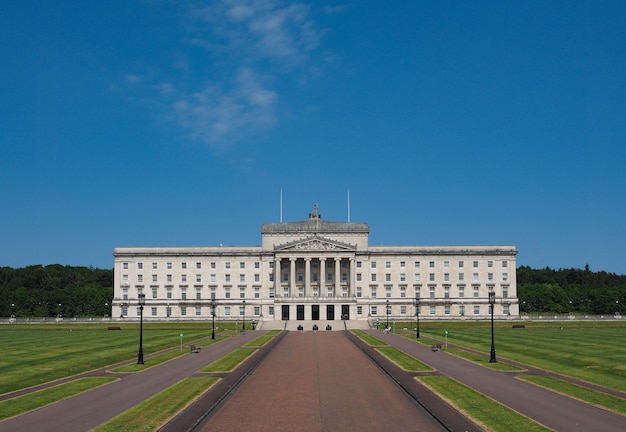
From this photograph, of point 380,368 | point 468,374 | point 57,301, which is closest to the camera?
point 468,374

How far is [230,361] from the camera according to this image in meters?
54.7

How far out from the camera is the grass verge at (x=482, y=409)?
2744 cm

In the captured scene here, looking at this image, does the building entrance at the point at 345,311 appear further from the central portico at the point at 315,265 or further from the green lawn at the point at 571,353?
the green lawn at the point at 571,353

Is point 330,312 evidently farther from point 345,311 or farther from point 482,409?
point 482,409

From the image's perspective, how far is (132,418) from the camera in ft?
97.2

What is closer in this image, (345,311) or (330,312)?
(330,312)

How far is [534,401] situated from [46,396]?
27.5 m

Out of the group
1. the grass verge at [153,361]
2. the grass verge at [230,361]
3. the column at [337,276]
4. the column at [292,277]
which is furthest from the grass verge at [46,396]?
the column at [337,276]

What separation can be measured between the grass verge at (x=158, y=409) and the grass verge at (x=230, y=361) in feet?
23.0

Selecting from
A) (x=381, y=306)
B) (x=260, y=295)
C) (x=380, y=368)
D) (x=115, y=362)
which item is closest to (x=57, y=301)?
(x=260, y=295)

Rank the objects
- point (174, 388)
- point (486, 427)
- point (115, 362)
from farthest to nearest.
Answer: point (115, 362)
point (174, 388)
point (486, 427)

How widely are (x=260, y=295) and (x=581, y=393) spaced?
4745 inches

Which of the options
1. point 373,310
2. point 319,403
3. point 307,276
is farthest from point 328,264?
point 319,403

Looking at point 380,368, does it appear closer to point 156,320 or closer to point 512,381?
point 512,381
